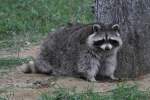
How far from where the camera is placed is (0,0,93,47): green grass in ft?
40.5

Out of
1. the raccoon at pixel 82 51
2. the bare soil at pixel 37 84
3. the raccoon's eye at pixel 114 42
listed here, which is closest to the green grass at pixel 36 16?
the raccoon at pixel 82 51

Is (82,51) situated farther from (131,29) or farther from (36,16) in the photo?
(36,16)

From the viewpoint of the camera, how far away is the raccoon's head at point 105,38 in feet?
26.5

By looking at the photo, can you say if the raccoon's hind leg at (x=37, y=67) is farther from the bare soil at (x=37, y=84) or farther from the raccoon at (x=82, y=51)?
the bare soil at (x=37, y=84)

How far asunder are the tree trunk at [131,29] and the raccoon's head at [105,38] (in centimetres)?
33

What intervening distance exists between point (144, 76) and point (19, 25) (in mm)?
4701

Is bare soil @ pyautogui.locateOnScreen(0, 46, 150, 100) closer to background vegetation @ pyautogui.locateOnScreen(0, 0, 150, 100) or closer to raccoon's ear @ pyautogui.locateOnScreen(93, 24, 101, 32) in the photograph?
raccoon's ear @ pyautogui.locateOnScreen(93, 24, 101, 32)

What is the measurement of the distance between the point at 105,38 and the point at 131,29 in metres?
0.58

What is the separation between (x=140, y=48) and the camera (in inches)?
338

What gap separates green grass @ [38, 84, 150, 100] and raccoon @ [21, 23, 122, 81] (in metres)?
0.91

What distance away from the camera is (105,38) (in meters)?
8.05

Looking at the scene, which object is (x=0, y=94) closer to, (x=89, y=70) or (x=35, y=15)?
(x=89, y=70)

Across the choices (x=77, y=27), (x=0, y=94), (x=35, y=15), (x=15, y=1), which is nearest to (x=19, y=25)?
(x=35, y=15)

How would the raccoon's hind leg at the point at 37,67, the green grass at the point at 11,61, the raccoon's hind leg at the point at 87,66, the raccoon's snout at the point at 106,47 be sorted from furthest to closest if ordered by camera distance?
the green grass at the point at 11,61
the raccoon's hind leg at the point at 37,67
the raccoon's hind leg at the point at 87,66
the raccoon's snout at the point at 106,47
